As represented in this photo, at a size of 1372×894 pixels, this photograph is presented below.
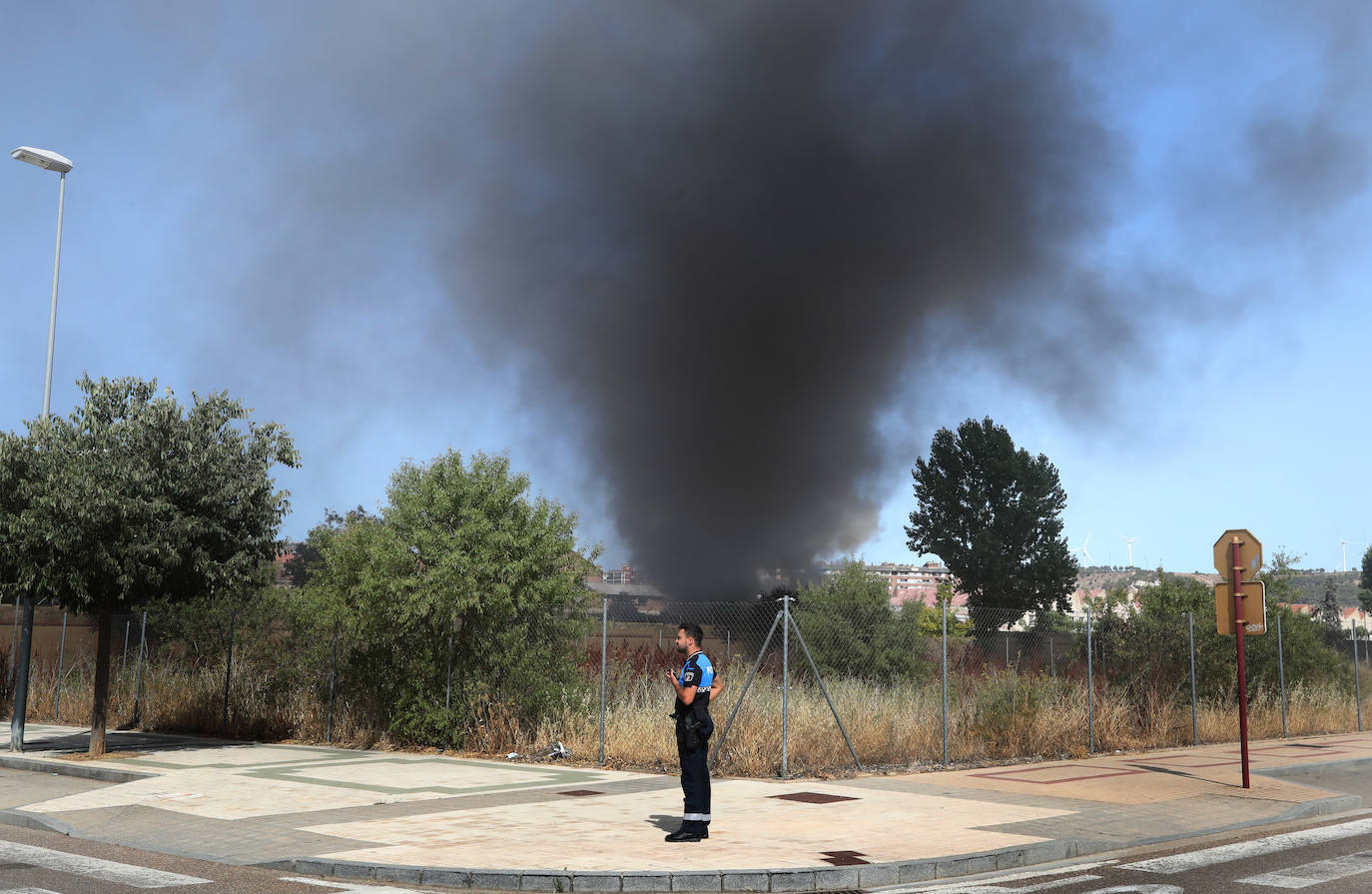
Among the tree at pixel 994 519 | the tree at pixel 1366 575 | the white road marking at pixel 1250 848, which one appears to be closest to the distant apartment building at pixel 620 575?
the tree at pixel 994 519

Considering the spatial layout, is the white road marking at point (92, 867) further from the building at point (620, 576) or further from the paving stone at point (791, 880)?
the building at point (620, 576)

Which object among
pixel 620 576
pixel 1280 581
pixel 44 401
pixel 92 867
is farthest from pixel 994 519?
pixel 92 867

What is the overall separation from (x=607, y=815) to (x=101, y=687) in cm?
912

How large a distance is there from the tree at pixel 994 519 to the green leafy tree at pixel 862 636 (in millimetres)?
45904

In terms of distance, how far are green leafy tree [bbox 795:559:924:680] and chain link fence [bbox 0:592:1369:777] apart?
5 cm

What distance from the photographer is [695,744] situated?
9406mm

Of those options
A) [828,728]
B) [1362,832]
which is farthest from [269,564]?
[1362,832]

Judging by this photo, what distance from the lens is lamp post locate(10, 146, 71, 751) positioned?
16.6 metres

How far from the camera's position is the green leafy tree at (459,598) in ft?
55.1

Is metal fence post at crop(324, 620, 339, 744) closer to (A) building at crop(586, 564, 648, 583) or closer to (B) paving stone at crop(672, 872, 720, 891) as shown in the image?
(B) paving stone at crop(672, 872, 720, 891)

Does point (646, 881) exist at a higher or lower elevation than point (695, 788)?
lower

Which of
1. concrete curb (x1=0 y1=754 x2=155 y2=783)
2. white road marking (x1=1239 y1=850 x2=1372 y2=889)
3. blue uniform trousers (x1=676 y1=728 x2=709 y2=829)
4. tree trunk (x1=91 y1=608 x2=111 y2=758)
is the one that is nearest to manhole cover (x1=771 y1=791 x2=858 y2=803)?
blue uniform trousers (x1=676 y1=728 x2=709 y2=829)

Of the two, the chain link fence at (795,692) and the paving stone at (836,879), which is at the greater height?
the chain link fence at (795,692)

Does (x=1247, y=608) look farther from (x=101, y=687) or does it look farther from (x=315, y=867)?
(x=101, y=687)
